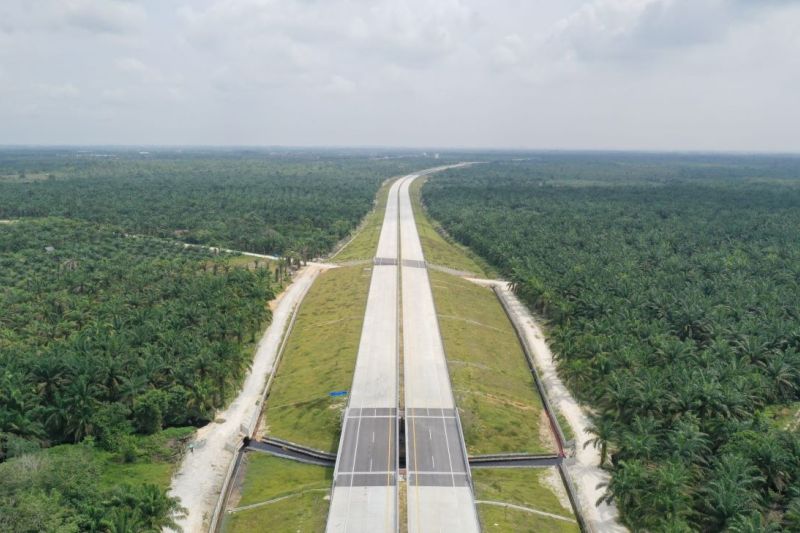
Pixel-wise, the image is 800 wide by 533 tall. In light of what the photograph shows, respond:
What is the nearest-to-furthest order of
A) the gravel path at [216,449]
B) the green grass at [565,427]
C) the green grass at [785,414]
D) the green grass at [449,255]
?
the gravel path at [216,449] < the green grass at [565,427] < the green grass at [785,414] < the green grass at [449,255]

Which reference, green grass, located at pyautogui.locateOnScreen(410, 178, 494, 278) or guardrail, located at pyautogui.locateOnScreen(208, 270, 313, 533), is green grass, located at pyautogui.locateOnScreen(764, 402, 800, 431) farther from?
green grass, located at pyautogui.locateOnScreen(410, 178, 494, 278)

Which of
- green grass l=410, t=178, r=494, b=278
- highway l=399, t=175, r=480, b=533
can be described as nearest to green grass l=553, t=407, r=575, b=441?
highway l=399, t=175, r=480, b=533

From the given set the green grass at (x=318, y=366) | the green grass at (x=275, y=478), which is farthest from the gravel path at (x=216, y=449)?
the green grass at (x=275, y=478)

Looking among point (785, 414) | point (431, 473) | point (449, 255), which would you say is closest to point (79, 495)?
point (431, 473)

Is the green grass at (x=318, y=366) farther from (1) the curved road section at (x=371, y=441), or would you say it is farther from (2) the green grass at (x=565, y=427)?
(2) the green grass at (x=565, y=427)

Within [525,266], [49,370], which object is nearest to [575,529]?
[49,370]

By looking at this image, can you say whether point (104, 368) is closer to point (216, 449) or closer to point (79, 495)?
point (216, 449)
